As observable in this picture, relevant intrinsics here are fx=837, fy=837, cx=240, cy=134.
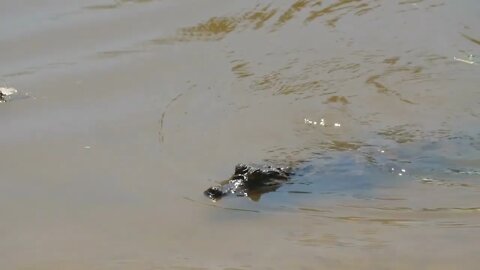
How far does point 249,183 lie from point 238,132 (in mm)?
498

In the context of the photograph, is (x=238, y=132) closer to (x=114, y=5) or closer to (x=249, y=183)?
(x=249, y=183)

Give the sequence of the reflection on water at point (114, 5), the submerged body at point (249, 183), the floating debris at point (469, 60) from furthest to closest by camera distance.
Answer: the reflection on water at point (114, 5) < the floating debris at point (469, 60) < the submerged body at point (249, 183)

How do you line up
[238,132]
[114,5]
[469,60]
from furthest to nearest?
[114,5]
[469,60]
[238,132]

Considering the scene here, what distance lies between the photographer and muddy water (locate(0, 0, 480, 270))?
260cm

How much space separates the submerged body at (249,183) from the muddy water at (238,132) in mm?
37

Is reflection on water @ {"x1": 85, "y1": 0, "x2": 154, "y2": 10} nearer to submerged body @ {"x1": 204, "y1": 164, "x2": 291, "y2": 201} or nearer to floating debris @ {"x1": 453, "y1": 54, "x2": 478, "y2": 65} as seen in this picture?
floating debris @ {"x1": 453, "y1": 54, "x2": 478, "y2": 65}

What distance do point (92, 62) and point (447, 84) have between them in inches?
64.9

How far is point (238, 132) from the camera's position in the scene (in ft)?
10.8

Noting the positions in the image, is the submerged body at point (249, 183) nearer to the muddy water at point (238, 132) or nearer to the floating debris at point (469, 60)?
the muddy water at point (238, 132)

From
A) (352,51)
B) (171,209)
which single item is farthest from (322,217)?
(352,51)

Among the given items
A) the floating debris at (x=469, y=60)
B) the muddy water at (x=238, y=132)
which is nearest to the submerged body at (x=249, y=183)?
the muddy water at (x=238, y=132)

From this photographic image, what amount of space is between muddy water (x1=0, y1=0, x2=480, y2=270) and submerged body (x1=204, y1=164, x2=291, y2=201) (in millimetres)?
37

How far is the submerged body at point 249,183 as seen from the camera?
2.84 m

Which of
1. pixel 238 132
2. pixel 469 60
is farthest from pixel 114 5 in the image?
pixel 469 60
